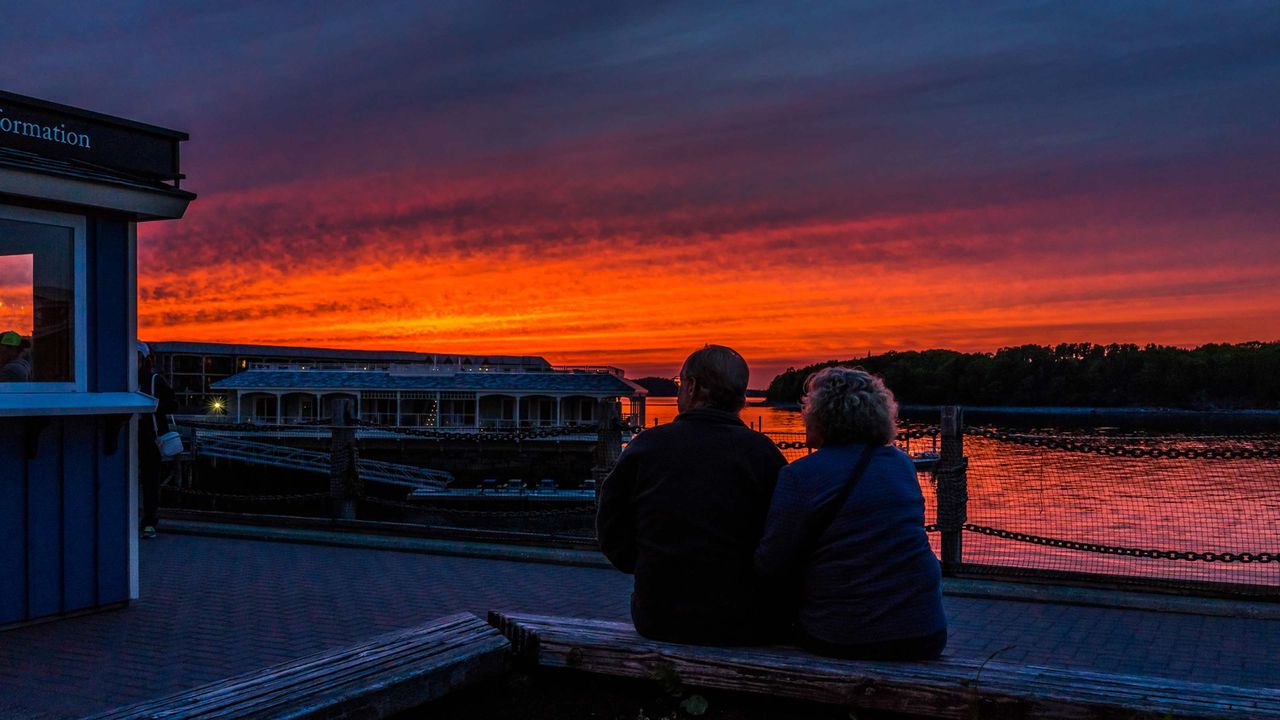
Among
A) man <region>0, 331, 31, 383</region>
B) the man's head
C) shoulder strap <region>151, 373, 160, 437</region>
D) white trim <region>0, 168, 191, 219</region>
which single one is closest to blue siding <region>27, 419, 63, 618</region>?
man <region>0, 331, 31, 383</region>

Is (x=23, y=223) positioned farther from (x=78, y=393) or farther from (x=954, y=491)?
(x=954, y=491)

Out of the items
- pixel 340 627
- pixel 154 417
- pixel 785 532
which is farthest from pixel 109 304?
pixel 785 532

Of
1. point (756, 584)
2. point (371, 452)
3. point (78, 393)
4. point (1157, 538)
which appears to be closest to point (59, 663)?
point (78, 393)

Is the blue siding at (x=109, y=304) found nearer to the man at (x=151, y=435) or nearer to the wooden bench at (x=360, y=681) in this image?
the man at (x=151, y=435)

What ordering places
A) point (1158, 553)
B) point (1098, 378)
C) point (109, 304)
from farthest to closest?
1. point (1098, 378)
2. point (1158, 553)
3. point (109, 304)

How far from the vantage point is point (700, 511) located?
390 cm

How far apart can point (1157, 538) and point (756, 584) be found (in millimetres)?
20247

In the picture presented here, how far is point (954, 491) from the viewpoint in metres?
9.06

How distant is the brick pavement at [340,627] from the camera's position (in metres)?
5.76

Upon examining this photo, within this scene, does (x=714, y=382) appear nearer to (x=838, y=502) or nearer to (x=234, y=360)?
(x=838, y=502)

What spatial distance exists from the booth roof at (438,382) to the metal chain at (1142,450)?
4717 cm

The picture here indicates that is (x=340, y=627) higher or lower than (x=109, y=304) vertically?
lower

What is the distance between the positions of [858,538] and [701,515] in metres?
0.61

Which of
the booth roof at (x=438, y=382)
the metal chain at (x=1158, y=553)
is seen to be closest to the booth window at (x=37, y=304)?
the metal chain at (x=1158, y=553)
